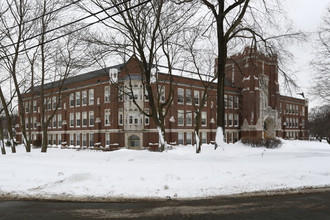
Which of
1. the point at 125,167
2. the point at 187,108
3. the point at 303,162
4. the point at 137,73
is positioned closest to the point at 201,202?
the point at 125,167

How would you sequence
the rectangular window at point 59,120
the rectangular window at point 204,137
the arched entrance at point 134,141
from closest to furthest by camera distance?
the arched entrance at point 134,141 < the rectangular window at point 204,137 < the rectangular window at point 59,120

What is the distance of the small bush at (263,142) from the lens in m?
34.2

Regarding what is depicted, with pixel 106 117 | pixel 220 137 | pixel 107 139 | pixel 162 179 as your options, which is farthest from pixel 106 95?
pixel 162 179

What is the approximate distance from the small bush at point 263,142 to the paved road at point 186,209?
2811 cm

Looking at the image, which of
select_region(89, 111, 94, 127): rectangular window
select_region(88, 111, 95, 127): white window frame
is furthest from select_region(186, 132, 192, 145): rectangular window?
select_region(89, 111, 94, 127): rectangular window

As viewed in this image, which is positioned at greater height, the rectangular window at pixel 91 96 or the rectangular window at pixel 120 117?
the rectangular window at pixel 91 96

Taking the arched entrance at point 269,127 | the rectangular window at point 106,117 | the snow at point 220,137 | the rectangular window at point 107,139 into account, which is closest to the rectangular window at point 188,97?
the rectangular window at point 106,117

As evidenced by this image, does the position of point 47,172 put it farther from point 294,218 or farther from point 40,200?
point 294,218

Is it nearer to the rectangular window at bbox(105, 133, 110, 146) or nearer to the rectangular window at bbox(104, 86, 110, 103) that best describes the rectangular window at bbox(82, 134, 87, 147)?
the rectangular window at bbox(105, 133, 110, 146)

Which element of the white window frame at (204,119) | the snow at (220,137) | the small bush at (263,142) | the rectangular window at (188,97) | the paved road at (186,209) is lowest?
the small bush at (263,142)

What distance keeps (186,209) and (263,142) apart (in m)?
31.2

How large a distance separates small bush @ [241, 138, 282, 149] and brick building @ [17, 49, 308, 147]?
6123mm

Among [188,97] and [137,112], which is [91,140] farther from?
[188,97]

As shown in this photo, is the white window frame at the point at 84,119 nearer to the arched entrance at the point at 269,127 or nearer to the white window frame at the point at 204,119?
the white window frame at the point at 204,119
